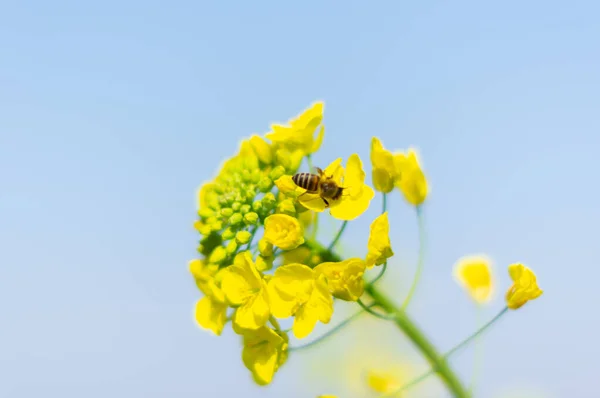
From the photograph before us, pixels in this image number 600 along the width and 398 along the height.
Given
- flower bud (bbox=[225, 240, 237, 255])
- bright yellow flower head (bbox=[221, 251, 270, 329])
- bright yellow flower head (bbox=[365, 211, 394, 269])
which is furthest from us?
flower bud (bbox=[225, 240, 237, 255])

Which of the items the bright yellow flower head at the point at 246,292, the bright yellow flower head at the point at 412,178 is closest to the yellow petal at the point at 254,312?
the bright yellow flower head at the point at 246,292

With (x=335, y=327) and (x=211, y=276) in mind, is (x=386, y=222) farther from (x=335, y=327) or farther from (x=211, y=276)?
(x=211, y=276)

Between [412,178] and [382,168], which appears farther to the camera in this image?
[412,178]

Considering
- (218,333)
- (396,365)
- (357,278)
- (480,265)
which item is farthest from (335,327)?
(396,365)

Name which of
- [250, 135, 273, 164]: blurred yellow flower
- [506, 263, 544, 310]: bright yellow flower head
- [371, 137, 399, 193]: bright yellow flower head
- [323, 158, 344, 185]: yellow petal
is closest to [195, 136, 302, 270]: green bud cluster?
[250, 135, 273, 164]: blurred yellow flower

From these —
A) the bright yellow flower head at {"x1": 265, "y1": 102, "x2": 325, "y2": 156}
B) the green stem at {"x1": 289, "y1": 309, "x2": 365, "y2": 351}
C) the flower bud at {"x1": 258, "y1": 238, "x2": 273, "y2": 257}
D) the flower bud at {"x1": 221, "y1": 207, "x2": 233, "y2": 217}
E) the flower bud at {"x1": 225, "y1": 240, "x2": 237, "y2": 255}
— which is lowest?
the green stem at {"x1": 289, "y1": 309, "x2": 365, "y2": 351}

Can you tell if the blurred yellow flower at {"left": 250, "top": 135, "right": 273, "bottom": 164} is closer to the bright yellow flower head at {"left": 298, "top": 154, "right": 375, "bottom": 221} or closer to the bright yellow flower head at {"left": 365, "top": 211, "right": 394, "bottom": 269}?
the bright yellow flower head at {"left": 298, "top": 154, "right": 375, "bottom": 221}

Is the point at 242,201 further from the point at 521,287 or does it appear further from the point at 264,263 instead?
the point at 521,287

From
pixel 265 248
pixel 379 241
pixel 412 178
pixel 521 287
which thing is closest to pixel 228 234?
pixel 265 248
